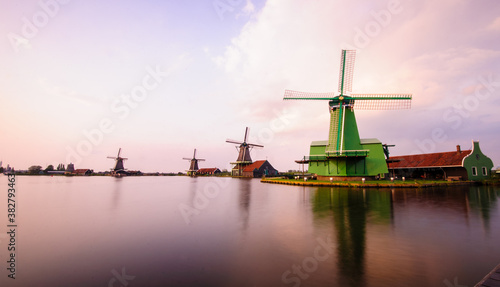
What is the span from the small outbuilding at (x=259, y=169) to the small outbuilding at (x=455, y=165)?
3717cm

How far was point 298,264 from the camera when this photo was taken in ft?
19.4

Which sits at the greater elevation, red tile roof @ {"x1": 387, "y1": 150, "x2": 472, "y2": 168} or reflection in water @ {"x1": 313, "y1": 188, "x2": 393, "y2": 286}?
red tile roof @ {"x1": 387, "y1": 150, "x2": 472, "y2": 168}

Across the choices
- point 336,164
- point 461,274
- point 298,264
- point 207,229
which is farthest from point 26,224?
point 336,164

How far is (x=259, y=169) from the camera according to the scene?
66.2 meters

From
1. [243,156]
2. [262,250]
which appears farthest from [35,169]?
[262,250]

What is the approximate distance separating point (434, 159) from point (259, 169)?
4133cm

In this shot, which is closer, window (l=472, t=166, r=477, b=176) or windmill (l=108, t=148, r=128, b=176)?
window (l=472, t=166, r=477, b=176)

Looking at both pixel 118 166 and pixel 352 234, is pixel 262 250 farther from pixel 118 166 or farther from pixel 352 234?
pixel 118 166

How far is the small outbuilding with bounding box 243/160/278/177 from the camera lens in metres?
66.1

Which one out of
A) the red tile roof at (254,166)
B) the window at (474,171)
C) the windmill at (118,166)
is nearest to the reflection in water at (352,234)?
the window at (474,171)

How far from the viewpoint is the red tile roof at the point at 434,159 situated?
3143cm

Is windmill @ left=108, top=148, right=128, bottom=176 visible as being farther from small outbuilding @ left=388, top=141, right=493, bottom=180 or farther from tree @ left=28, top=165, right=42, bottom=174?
small outbuilding @ left=388, top=141, right=493, bottom=180

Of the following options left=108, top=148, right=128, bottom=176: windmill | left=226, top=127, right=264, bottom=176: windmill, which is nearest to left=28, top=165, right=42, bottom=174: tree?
left=108, top=148, right=128, bottom=176: windmill

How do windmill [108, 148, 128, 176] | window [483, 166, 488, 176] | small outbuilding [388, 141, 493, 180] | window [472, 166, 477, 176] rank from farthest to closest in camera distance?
windmill [108, 148, 128, 176]
window [483, 166, 488, 176]
window [472, 166, 477, 176]
small outbuilding [388, 141, 493, 180]
